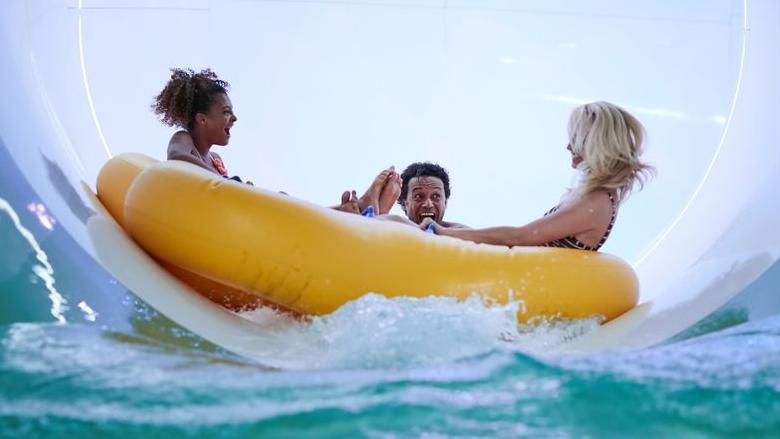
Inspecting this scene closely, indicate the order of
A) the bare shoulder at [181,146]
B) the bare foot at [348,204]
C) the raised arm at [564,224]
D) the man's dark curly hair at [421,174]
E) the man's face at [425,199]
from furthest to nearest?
the man's dark curly hair at [421,174]
the man's face at [425,199]
the bare foot at [348,204]
the bare shoulder at [181,146]
the raised arm at [564,224]

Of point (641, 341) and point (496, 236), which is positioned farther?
point (496, 236)

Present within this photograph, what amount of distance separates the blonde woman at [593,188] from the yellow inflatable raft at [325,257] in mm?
122

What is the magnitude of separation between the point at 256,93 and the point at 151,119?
1.68 ft

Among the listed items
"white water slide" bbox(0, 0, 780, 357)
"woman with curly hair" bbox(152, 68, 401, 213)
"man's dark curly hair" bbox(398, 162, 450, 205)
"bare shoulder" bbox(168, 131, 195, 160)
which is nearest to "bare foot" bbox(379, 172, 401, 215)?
"woman with curly hair" bbox(152, 68, 401, 213)

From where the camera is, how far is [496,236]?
247 centimetres

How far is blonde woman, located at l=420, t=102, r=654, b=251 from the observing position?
2.42 metres

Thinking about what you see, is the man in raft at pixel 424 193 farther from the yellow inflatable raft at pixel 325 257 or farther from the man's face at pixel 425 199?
the yellow inflatable raft at pixel 325 257

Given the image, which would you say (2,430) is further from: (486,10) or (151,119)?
(486,10)

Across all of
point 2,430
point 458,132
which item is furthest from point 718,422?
point 458,132

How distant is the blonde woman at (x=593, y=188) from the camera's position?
242 cm

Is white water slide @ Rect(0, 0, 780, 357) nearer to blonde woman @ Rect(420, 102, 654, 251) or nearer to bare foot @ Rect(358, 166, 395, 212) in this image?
blonde woman @ Rect(420, 102, 654, 251)

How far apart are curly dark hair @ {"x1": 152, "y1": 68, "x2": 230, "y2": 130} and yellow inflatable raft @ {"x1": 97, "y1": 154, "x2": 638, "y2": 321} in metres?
0.71

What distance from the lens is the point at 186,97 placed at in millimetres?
2998

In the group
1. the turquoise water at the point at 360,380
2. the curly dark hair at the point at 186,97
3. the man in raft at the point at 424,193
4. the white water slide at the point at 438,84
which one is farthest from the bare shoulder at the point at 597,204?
the curly dark hair at the point at 186,97
